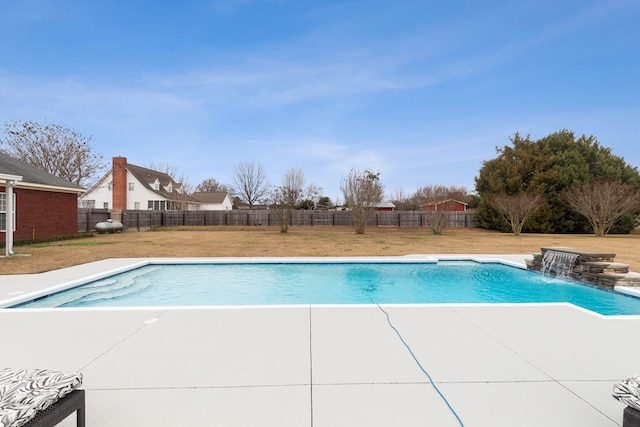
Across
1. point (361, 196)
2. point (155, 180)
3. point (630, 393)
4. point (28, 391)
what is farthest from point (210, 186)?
point (630, 393)

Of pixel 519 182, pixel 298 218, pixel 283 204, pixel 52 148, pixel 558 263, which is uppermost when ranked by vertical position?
pixel 52 148

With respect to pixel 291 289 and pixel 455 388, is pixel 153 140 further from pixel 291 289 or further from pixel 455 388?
pixel 455 388

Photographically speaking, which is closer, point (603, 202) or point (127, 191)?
point (603, 202)

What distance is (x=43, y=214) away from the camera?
15977mm

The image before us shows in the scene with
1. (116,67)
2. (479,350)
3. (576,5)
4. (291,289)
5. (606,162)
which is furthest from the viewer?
(606,162)

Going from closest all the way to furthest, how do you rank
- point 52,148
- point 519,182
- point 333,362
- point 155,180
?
point 333,362
point 519,182
point 52,148
point 155,180

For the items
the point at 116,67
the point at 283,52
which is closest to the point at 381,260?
the point at 283,52

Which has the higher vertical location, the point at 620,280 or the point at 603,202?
the point at 603,202

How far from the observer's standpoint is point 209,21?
13617mm

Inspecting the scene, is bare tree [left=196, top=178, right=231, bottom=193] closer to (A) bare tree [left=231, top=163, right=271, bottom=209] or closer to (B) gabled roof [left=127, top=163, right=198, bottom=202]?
(A) bare tree [left=231, top=163, right=271, bottom=209]

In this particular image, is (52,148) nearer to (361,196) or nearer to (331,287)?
(361,196)

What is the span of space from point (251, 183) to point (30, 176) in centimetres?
2925

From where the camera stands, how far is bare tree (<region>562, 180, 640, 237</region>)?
2181 cm

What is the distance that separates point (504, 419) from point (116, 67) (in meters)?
18.1
